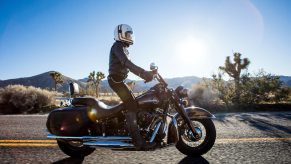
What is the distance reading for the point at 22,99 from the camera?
56.5ft

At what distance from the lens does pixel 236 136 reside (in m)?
6.35

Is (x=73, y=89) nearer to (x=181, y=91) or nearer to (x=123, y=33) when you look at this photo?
(x=123, y=33)

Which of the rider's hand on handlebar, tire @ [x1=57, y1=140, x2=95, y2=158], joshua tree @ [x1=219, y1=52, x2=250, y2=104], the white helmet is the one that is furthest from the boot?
joshua tree @ [x1=219, y1=52, x2=250, y2=104]

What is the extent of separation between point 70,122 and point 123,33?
69.6 inches

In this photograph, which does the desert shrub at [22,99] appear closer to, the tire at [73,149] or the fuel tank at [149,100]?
the tire at [73,149]

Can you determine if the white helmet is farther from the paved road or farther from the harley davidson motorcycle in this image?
the paved road

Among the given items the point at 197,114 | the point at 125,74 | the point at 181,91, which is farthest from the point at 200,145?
the point at 125,74

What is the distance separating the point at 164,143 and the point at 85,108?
1.48 m

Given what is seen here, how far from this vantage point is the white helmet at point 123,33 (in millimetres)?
4854

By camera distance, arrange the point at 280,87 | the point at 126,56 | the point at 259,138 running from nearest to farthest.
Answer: the point at 126,56
the point at 259,138
the point at 280,87

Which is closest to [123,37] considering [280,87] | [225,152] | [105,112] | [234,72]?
[105,112]

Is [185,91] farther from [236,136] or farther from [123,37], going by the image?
[236,136]

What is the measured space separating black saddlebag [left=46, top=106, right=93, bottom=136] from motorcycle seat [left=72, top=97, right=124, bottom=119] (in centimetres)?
11

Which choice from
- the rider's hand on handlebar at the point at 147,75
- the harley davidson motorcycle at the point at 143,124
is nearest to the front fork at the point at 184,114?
the harley davidson motorcycle at the point at 143,124
